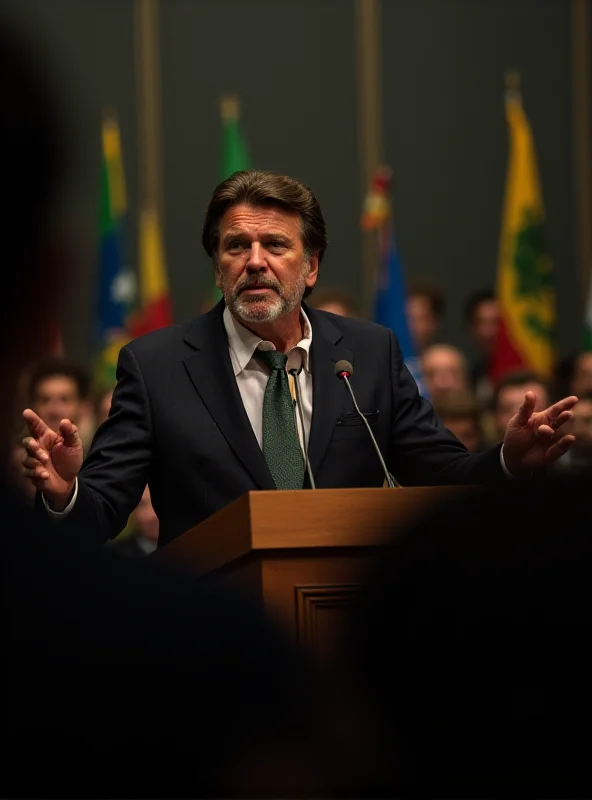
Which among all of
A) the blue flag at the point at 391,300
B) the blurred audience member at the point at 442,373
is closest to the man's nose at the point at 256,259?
the blurred audience member at the point at 442,373

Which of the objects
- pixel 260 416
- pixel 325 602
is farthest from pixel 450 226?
pixel 325 602

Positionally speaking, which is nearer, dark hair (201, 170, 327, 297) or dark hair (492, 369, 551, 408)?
dark hair (201, 170, 327, 297)

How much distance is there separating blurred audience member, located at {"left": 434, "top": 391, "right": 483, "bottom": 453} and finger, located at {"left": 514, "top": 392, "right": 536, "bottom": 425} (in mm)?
2122

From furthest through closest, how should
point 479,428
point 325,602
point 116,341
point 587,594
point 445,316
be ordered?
1. point 445,316
2. point 116,341
3. point 479,428
4. point 325,602
5. point 587,594

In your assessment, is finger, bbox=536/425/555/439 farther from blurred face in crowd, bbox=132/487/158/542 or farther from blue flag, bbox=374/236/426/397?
blue flag, bbox=374/236/426/397

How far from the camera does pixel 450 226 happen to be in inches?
417

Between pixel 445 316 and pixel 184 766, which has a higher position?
pixel 445 316

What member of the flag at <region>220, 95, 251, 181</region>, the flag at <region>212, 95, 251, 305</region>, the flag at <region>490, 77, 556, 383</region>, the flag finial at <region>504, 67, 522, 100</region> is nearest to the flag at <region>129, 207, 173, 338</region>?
the flag at <region>212, 95, 251, 305</region>

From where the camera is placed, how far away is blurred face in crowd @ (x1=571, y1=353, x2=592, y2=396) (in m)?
6.44

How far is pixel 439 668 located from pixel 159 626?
0.22 meters

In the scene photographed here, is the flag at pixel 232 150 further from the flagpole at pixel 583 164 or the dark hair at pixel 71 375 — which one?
the dark hair at pixel 71 375

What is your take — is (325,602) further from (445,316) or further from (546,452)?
(445,316)

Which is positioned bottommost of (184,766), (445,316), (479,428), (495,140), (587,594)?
(184,766)

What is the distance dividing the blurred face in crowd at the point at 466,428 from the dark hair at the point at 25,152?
4.63 metres
